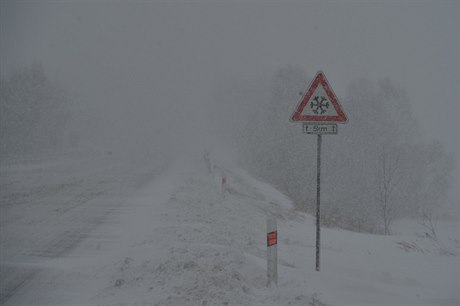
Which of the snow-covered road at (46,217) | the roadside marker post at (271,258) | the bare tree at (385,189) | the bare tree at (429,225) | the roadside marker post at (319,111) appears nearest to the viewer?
the roadside marker post at (271,258)

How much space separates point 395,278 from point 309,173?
2552cm

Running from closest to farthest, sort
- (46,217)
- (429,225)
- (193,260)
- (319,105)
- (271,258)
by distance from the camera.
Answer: (271,258), (193,260), (319,105), (46,217), (429,225)

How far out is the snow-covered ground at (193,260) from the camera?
19.0ft

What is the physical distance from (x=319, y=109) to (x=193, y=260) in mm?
3505

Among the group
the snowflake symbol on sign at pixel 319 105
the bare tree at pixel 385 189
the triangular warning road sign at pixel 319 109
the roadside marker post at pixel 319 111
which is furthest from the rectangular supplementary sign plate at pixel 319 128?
the bare tree at pixel 385 189

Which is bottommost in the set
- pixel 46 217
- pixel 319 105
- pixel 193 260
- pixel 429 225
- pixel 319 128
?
pixel 429 225

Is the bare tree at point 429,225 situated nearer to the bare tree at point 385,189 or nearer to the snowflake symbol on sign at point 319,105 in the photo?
the bare tree at point 385,189

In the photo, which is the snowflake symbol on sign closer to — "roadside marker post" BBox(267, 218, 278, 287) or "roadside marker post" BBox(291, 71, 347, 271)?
"roadside marker post" BBox(291, 71, 347, 271)

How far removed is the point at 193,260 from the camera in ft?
21.1

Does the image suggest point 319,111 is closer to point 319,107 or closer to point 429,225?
point 319,107

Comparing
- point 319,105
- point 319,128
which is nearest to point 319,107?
point 319,105

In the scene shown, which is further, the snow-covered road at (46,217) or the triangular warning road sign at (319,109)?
the snow-covered road at (46,217)

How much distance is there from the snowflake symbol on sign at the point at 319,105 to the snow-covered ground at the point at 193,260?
→ 9.68ft

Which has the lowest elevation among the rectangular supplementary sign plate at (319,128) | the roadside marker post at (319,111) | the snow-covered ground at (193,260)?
the snow-covered ground at (193,260)
